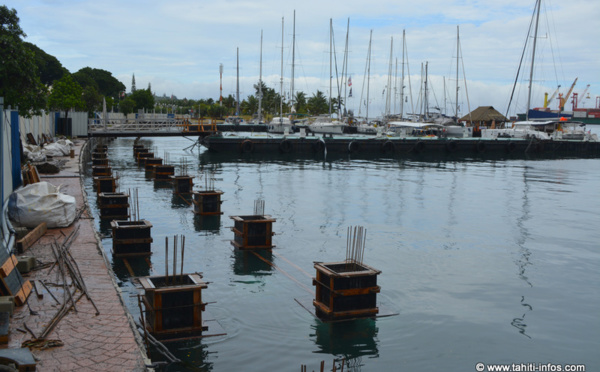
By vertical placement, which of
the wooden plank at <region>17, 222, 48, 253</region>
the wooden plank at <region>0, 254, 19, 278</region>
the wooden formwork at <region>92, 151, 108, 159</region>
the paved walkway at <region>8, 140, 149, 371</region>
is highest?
the wooden formwork at <region>92, 151, 108, 159</region>

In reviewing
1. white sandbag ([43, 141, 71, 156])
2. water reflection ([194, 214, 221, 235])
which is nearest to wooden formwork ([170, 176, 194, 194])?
water reflection ([194, 214, 221, 235])

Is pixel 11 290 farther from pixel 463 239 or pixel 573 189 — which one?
pixel 573 189

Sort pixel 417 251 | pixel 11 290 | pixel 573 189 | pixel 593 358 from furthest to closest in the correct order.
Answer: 1. pixel 573 189
2. pixel 417 251
3. pixel 593 358
4. pixel 11 290

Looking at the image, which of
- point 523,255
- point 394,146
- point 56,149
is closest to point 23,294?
point 523,255

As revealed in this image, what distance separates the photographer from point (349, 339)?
1058 centimetres

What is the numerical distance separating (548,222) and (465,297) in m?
13.4

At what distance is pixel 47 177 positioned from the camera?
25.0 m

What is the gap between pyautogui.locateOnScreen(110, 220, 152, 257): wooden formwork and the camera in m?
15.5

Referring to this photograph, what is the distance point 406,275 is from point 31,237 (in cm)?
951

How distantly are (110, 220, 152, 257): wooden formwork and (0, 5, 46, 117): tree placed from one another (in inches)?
389

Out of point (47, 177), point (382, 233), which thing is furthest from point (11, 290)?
point (47, 177)

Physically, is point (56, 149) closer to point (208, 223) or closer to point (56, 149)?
point (56, 149)

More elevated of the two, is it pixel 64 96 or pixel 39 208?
pixel 64 96

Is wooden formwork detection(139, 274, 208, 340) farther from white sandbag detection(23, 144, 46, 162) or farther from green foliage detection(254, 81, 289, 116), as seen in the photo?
green foliage detection(254, 81, 289, 116)
